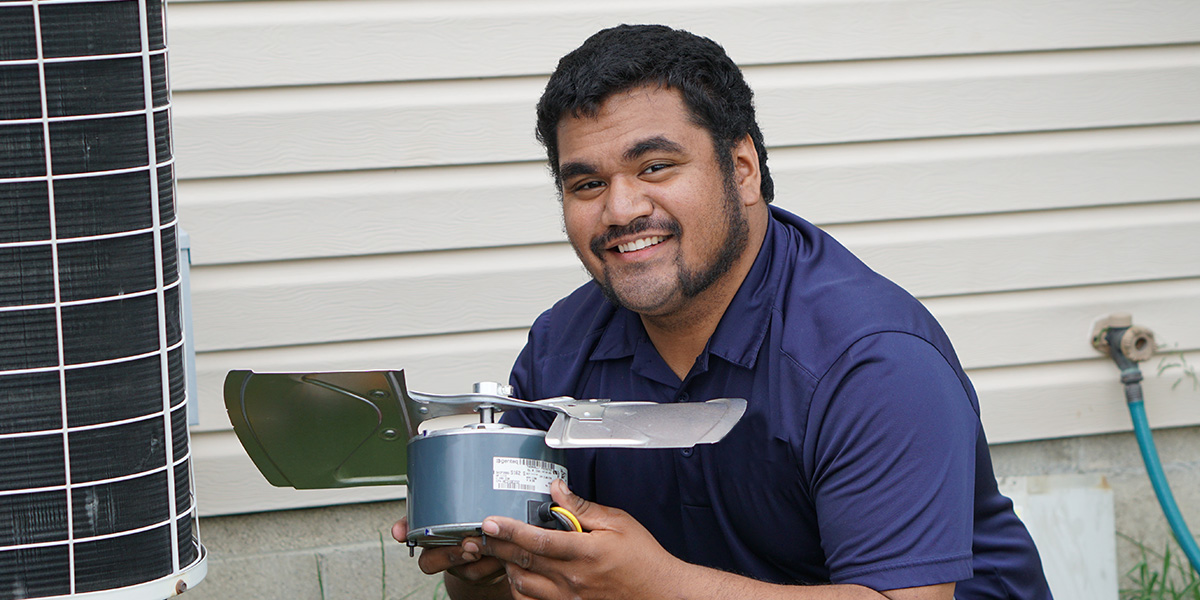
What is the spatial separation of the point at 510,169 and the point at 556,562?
1.40m

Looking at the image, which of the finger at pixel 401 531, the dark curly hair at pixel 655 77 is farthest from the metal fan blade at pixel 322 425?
the dark curly hair at pixel 655 77

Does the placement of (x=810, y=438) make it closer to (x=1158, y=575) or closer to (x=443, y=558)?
(x=443, y=558)

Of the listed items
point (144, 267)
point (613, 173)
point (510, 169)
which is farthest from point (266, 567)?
point (613, 173)

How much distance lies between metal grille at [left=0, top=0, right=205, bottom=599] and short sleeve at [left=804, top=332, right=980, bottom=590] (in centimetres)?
103

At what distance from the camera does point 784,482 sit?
6.12 ft

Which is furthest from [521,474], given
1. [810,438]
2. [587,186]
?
[587,186]

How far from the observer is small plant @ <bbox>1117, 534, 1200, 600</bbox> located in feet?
10.2

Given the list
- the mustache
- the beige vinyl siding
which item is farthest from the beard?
the beige vinyl siding

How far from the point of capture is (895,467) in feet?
5.49

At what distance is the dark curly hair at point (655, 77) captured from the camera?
6.17ft

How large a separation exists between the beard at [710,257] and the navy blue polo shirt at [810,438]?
60 mm

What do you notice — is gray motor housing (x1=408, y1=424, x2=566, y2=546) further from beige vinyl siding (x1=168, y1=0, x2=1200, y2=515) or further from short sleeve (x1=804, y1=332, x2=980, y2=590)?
beige vinyl siding (x1=168, y1=0, x2=1200, y2=515)

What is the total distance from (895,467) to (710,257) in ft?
1.57

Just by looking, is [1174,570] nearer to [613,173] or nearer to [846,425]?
[846,425]
